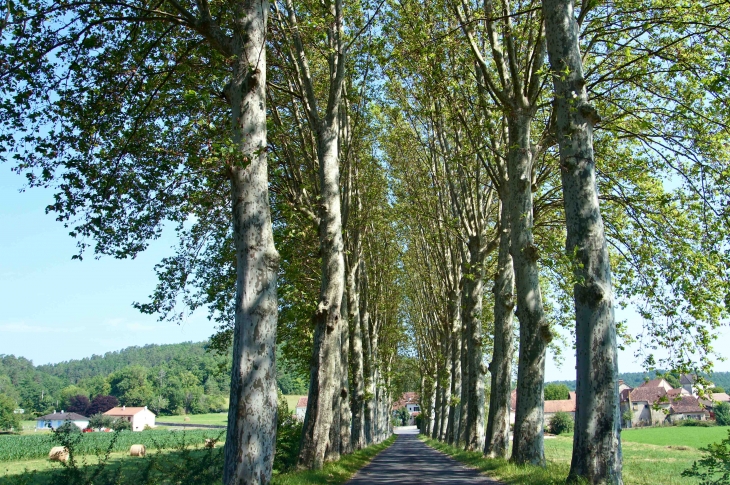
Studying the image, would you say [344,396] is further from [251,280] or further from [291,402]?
[291,402]

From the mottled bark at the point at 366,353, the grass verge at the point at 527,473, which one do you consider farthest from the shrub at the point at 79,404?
the grass verge at the point at 527,473

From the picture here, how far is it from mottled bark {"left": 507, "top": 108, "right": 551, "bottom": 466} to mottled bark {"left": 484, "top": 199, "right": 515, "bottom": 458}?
10.9 ft

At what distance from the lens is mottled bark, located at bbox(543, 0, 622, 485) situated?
771cm

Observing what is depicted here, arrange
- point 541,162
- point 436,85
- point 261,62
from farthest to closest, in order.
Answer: point 541,162 < point 436,85 < point 261,62

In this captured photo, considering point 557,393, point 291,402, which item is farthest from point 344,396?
point 557,393

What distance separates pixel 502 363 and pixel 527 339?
4.13 meters

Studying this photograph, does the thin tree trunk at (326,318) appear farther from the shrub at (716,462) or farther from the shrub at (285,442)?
the shrub at (716,462)

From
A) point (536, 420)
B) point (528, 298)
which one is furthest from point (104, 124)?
point (536, 420)

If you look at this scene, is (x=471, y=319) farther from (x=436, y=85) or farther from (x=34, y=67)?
(x=34, y=67)

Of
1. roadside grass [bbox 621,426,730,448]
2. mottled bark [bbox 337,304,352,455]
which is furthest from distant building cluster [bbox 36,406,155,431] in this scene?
mottled bark [bbox 337,304,352,455]

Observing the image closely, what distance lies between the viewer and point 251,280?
25.7 ft

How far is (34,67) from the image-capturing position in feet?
29.5

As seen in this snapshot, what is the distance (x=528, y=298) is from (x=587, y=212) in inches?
167

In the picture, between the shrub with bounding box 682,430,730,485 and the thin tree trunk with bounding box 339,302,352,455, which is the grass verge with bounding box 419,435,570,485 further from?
the thin tree trunk with bounding box 339,302,352,455
